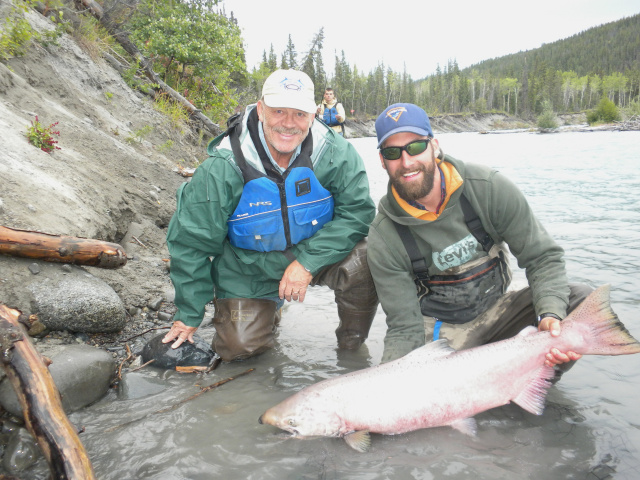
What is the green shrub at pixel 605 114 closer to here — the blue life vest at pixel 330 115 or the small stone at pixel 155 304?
the blue life vest at pixel 330 115

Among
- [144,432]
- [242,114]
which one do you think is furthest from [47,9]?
[144,432]

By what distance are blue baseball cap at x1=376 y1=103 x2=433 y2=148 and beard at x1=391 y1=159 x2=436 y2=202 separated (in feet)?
0.86

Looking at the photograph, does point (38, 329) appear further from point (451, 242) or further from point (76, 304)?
point (451, 242)

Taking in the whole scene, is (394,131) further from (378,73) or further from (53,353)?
(378,73)

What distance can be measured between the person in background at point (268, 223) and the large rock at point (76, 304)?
1.91 ft

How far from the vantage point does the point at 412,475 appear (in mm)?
2889

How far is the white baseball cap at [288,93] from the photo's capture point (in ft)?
13.6

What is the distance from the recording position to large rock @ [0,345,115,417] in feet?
11.4

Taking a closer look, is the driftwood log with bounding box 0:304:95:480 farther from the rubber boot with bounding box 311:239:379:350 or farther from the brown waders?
the rubber boot with bounding box 311:239:379:350

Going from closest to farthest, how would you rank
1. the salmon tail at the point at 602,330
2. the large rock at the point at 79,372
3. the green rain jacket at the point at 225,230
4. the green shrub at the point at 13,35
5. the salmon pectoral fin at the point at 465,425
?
the salmon tail at the point at 602,330 → the salmon pectoral fin at the point at 465,425 → the large rock at the point at 79,372 → the green rain jacket at the point at 225,230 → the green shrub at the point at 13,35

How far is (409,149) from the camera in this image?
3680mm

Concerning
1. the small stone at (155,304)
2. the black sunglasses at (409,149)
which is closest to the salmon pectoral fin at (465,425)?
the black sunglasses at (409,149)

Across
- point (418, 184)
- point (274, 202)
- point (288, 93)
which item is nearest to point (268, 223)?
point (274, 202)

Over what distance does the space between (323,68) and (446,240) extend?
87.9m
